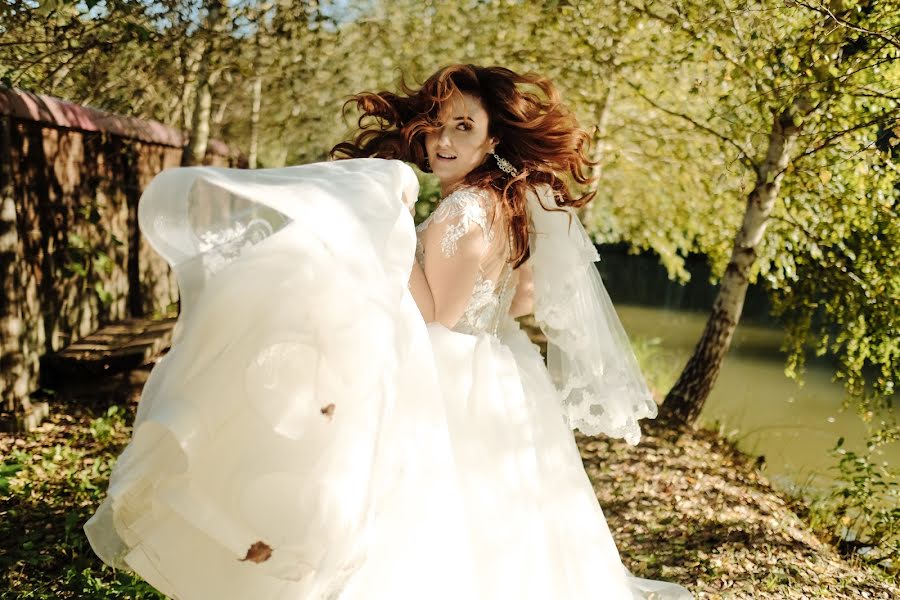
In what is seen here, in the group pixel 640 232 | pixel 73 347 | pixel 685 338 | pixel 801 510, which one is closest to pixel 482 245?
pixel 801 510


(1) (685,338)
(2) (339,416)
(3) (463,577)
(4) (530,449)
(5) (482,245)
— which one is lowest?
(1) (685,338)

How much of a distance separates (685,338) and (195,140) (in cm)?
1084

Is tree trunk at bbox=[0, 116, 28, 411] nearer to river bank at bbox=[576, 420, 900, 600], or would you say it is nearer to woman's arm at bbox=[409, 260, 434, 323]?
woman's arm at bbox=[409, 260, 434, 323]

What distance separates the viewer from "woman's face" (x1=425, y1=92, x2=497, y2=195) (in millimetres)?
2545

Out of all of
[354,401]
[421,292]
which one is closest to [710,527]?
[421,292]

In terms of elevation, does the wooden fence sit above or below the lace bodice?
below

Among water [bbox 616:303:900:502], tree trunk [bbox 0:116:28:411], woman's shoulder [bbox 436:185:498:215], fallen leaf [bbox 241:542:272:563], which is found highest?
woman's shoulder [bbox 436:185:498:215]

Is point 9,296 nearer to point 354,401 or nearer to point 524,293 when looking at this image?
point 524,293

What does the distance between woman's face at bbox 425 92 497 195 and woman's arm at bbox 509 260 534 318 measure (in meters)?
0.42

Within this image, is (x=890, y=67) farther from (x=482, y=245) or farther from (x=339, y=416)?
Result: (x=339, y=416)

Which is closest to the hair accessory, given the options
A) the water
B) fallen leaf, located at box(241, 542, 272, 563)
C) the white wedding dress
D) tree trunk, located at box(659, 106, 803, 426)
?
the white wedding dress

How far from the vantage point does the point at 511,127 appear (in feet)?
8.55

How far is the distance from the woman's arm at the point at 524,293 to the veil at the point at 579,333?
65 millimetres

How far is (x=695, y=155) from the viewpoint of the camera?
738 centimetres
